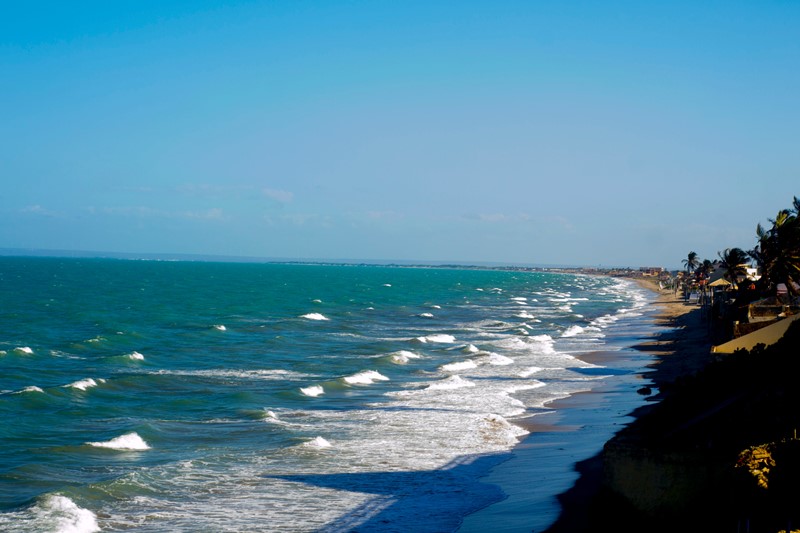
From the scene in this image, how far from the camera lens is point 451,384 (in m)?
31.5

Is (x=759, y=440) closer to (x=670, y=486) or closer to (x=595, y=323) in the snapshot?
(x=670, y=486)

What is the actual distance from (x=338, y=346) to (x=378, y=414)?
748 inches

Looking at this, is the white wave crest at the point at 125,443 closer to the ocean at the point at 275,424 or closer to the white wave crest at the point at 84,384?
the ocean at the point at 275,424

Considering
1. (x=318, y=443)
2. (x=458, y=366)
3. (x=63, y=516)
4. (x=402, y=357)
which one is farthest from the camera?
(x=402, y=357)

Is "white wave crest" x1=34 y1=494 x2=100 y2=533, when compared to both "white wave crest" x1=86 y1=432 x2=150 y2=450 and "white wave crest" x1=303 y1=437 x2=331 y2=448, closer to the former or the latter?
"white wave crest" x1=86 y1=432 x2=150 y2=450

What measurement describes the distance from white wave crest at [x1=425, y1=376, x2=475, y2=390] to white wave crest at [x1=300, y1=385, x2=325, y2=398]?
4.01 meters

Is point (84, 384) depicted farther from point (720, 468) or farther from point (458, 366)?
point (720, 468)

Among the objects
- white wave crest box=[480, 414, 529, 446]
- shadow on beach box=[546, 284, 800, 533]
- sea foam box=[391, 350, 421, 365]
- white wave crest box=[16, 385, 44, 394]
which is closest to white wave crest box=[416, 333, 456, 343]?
sea foam box=[391, 350, 421, 365]

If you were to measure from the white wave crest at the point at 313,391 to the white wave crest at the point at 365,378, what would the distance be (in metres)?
2.23

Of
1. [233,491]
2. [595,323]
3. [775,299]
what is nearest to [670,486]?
[233,491]

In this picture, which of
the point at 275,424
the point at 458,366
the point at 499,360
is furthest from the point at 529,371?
the point at 275,424

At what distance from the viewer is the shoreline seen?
13055 mm

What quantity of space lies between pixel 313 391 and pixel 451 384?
563 centimetres

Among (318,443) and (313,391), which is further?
(313,391)
